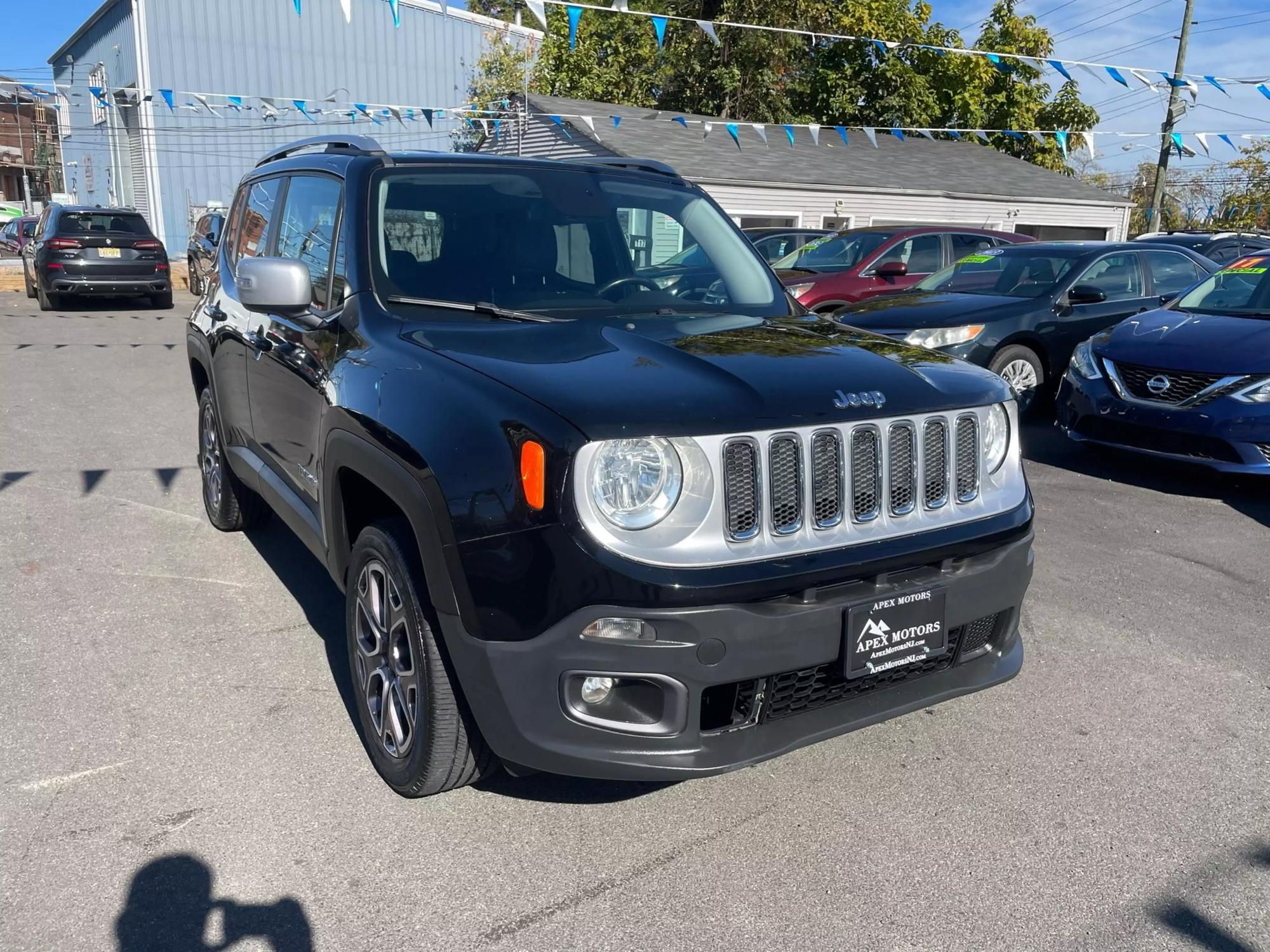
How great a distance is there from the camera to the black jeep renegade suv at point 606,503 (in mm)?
2480

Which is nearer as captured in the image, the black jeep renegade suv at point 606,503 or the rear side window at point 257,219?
the black jeep renegade suv at point 606,503

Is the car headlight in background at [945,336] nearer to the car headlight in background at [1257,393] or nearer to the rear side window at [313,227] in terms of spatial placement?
the car headlight in background at [1257,393]

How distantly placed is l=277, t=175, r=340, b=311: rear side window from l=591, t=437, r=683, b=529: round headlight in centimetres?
155

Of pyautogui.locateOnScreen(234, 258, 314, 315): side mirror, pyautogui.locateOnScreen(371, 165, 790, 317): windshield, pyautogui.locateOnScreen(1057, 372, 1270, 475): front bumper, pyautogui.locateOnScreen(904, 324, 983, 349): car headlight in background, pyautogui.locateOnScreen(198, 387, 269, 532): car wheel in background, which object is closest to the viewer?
pyautogui.locateOnScreen(234, 258, 314, 315): side mirror

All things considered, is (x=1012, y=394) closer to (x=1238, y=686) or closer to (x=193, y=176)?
(x=1238, y=686)

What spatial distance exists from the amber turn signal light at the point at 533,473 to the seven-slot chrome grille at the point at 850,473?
447 mm

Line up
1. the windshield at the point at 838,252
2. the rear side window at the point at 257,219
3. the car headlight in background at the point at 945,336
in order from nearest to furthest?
the rear side window at the point at 257,219, the car headlight in background at the point at 945,336, the windshield at the point at 838,252

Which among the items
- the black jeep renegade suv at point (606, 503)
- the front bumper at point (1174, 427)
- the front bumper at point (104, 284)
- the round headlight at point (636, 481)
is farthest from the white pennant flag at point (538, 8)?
the front bumper at point (104, 284)

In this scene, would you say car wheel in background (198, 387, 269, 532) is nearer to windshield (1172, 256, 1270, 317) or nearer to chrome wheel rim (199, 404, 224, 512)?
chrome wheel rim (199, 404, 224, 512)

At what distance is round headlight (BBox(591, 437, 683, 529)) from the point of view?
97.8 inches

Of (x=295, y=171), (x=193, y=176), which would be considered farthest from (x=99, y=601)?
(x=193, y=176)

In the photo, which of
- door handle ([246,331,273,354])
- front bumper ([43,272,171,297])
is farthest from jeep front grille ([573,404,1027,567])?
front bumper ([43,272,171,297])

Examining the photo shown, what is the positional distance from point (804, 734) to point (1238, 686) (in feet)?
7.22

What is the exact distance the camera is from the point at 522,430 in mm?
2523
